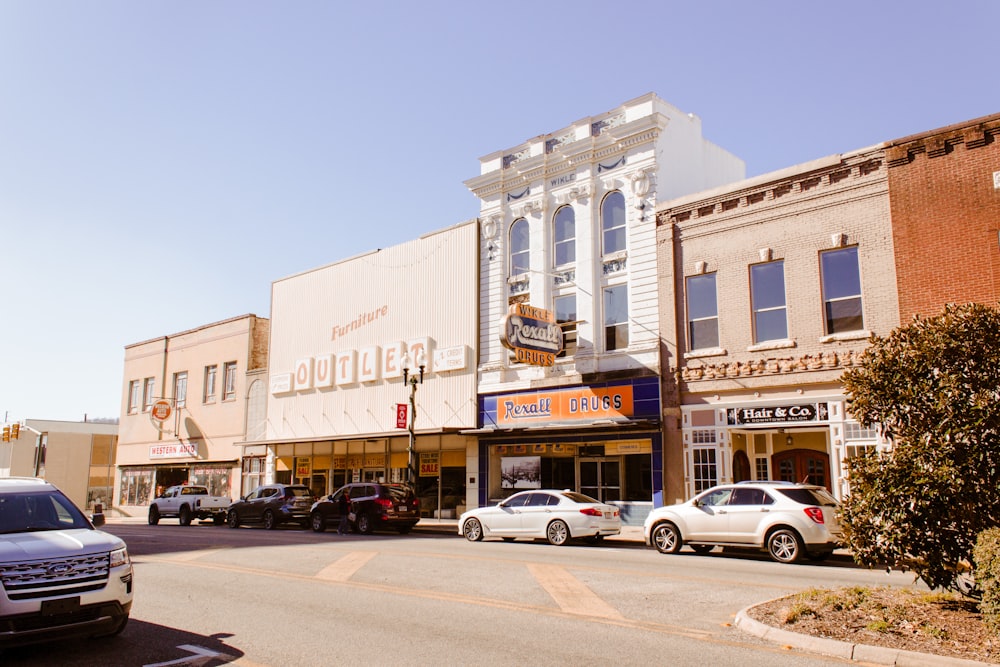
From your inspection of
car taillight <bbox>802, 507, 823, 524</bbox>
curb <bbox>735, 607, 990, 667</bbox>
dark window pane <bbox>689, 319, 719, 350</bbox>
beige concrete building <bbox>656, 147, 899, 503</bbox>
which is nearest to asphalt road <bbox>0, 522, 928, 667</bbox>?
curb <bbox>735, 607, 990, 667</bbox>

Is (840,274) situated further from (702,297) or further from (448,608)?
(448,608)

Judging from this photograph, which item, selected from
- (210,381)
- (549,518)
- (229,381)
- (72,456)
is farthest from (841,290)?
(72,456)

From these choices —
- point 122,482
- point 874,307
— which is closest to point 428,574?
point 874,307

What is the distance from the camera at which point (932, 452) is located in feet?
28.3

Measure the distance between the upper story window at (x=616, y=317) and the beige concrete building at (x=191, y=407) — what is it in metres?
20.2

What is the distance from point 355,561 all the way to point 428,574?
8.83ft

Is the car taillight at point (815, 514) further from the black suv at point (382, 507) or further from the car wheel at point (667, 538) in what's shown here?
the black suv at point (382, 507)

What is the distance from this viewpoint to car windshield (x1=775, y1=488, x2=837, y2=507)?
1587cm

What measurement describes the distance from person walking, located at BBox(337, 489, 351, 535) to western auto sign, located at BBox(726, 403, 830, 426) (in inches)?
480

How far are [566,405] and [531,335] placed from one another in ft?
9.47

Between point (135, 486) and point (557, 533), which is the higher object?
point (135, 486)

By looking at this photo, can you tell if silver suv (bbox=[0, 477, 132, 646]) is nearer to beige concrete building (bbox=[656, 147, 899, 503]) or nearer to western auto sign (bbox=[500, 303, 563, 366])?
western auto sign (bbox=[500, 303, 563, 366])

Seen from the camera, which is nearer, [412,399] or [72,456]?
[412,399]

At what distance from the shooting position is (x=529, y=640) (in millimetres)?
8133
